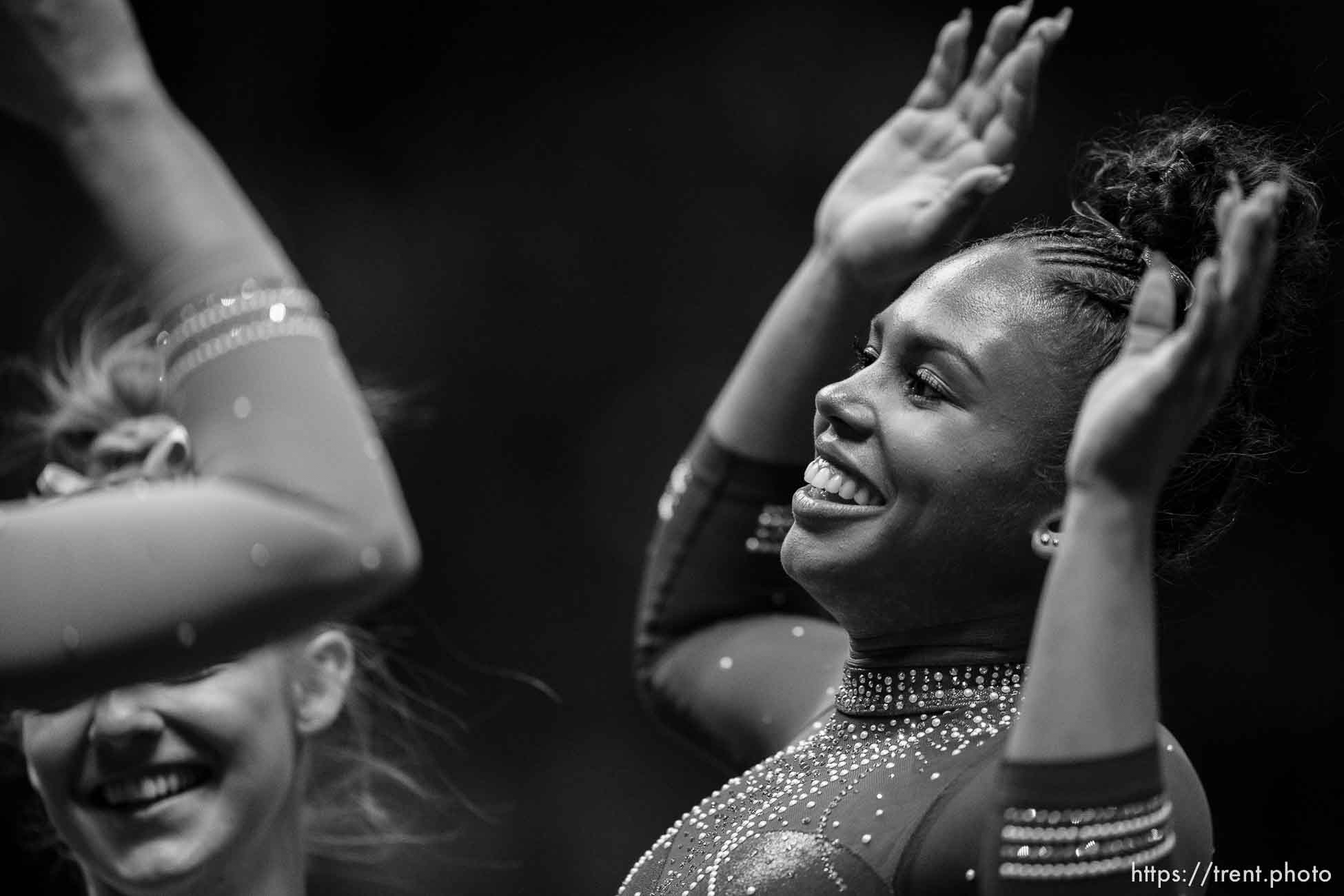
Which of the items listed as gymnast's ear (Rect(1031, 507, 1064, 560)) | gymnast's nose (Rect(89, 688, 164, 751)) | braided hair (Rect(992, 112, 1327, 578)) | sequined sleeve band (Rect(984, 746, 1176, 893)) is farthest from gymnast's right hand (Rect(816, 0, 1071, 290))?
gymnast's nose (Rect(89, 688, 164, 751))

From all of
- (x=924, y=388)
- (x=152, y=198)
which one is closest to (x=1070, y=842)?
(x=924, y=388)

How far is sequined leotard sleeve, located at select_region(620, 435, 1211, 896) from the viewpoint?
121 centimetres

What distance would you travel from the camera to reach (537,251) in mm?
3723

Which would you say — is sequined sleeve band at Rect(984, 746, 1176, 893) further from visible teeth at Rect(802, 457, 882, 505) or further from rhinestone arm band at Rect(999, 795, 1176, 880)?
visible teeth at Rect(802, 457, 882, 505)

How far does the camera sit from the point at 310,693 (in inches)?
88.3

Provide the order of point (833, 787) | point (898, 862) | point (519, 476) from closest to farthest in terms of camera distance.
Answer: point (898, 862), point (833, 787), point (519, 476)

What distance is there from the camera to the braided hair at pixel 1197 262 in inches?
66.6

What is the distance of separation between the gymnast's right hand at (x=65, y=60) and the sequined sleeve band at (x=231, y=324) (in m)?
0.13

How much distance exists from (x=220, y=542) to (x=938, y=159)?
126 centimetres

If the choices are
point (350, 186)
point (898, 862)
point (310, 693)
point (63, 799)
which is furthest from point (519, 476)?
point (898, 862)

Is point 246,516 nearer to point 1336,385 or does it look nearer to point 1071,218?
point 1071,218

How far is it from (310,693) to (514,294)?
1624 mm

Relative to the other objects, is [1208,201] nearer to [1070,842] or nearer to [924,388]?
[924,388]

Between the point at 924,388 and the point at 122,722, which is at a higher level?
the point at 924,388
